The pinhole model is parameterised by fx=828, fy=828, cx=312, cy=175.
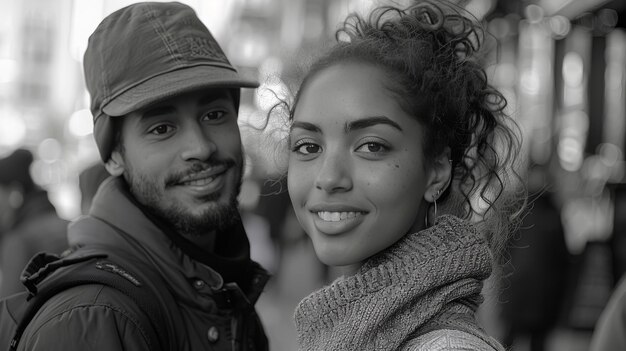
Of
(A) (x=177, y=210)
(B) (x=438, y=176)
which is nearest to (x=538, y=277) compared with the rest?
(A) (x=177, y=210)

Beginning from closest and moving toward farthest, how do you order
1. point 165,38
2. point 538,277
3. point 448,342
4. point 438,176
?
point 448,342 → point 438,176 → point 165,38 → point 538,277

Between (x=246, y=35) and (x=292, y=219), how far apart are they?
14.5 meters

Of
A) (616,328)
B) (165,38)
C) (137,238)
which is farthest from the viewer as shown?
(616,328)

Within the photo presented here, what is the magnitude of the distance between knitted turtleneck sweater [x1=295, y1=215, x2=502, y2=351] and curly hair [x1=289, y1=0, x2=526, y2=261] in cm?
21

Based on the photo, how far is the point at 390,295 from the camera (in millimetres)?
1897

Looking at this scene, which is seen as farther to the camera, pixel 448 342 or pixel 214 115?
pixel 214 115

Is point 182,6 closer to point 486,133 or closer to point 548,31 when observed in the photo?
point 486,133

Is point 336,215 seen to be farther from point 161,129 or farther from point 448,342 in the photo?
point 161,129

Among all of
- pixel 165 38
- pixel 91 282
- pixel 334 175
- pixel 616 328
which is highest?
pixel 165 38

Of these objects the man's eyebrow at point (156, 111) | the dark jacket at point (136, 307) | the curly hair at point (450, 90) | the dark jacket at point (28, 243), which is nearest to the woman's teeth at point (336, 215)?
the curly hair at point (450, 90)

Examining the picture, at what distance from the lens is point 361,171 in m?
2.02

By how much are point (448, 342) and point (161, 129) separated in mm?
1519

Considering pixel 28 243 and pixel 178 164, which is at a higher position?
pixel 178 164

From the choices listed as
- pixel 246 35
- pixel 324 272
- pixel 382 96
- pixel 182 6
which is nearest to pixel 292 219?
pixel 324 272
